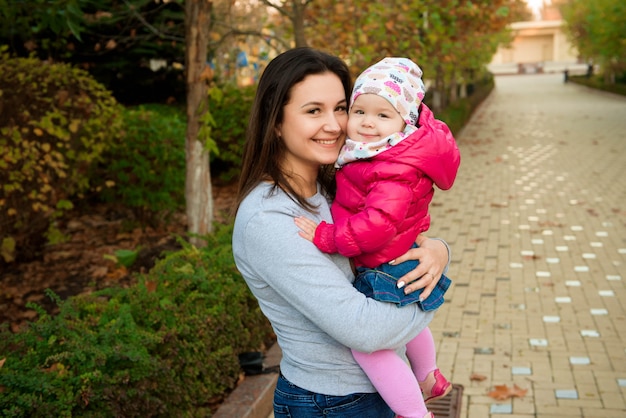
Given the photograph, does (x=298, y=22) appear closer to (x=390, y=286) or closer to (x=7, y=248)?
(x=7, y=248)

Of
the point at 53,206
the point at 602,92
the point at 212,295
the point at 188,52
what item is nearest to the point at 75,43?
the point at 53,206

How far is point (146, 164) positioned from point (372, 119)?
6377 millimetres

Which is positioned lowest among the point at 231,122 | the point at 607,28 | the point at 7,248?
the point at 7,248

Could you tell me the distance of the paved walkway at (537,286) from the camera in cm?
457

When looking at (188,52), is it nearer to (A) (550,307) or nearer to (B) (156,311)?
(B) (156,311)

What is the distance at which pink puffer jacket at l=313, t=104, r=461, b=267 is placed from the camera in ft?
6.46

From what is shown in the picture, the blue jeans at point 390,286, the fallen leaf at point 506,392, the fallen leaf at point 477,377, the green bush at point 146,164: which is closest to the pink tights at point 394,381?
the blue jeans at point 390,286

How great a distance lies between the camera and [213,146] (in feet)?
20.0

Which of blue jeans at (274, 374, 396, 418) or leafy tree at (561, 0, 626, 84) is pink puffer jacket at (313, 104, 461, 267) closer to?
blue jeans at (274, 374, 396, 418)

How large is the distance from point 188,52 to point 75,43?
5.86m

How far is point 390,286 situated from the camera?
6.54ft

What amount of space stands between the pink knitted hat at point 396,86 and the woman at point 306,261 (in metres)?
0.08

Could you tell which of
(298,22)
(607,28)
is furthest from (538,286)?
(607,28)

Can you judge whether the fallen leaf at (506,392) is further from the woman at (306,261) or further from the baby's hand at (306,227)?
the baby's hand at (306,227)
